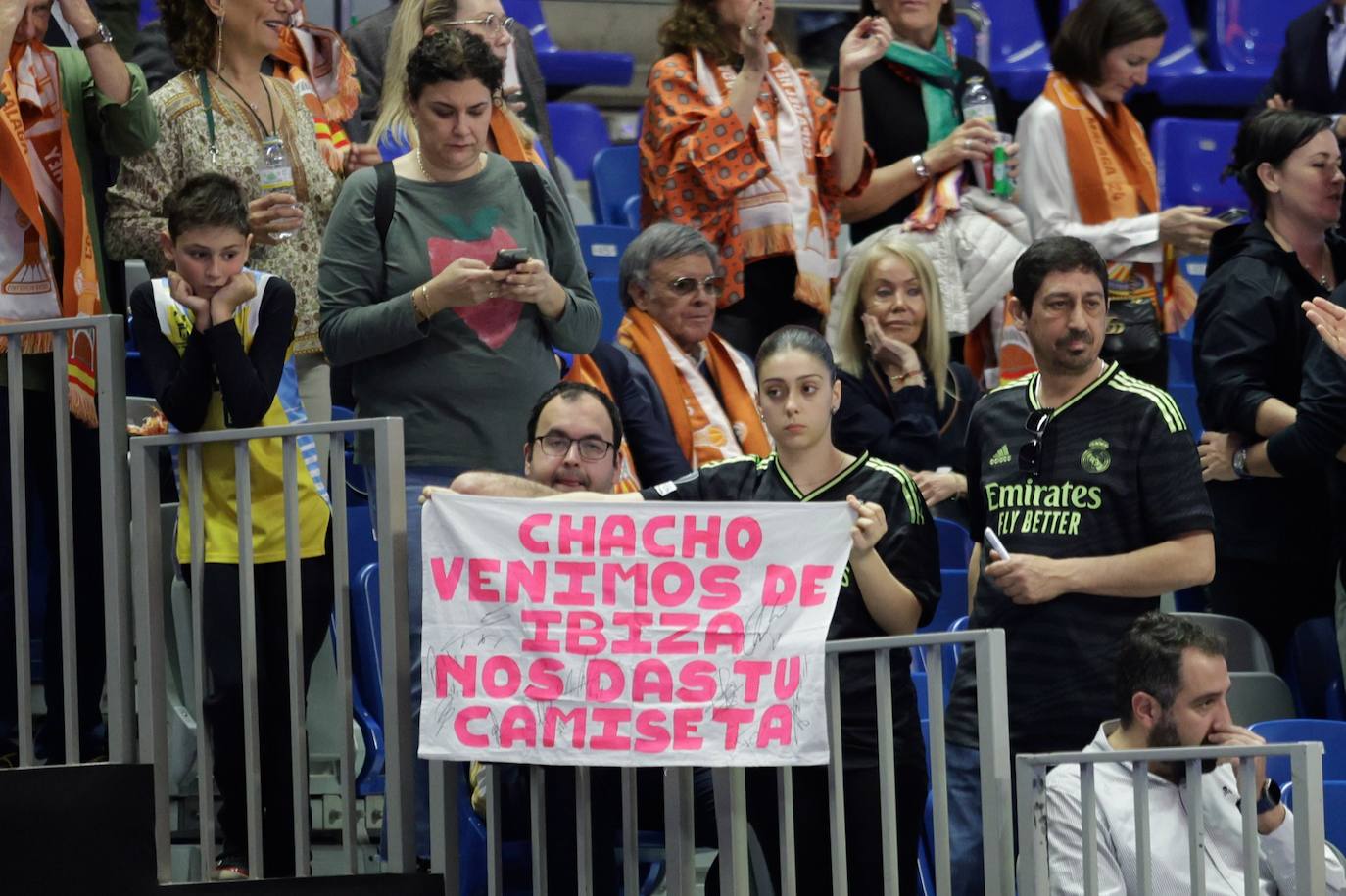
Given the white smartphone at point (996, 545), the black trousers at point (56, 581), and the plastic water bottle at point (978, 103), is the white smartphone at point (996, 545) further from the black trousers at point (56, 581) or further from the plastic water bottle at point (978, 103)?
the plastic water bottle at point (978, 103)

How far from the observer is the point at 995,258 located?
21.9 ft

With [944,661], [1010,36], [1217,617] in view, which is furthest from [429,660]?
[1010,36]

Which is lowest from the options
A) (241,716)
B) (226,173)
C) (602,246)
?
(241,716)

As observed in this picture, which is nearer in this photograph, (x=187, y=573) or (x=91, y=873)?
(x=91, y=873)

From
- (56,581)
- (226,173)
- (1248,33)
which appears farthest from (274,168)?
(1248,33)

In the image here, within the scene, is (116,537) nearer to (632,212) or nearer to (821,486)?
(821,486)

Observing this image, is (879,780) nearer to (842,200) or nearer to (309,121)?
(309,121)

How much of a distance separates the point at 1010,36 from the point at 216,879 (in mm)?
6342

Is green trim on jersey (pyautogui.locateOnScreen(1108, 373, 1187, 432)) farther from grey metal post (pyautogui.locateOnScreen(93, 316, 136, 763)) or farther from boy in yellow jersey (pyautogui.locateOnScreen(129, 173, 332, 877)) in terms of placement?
grey metal post (pyautogui.locateOnScreen(93, 316, 136, 763))

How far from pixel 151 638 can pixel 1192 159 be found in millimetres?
5612

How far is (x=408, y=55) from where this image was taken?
18.7ft

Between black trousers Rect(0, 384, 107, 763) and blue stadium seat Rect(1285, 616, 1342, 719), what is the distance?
311cm

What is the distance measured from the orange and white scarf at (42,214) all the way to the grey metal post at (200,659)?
1.46ft

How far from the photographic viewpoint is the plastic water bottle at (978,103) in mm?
6926
